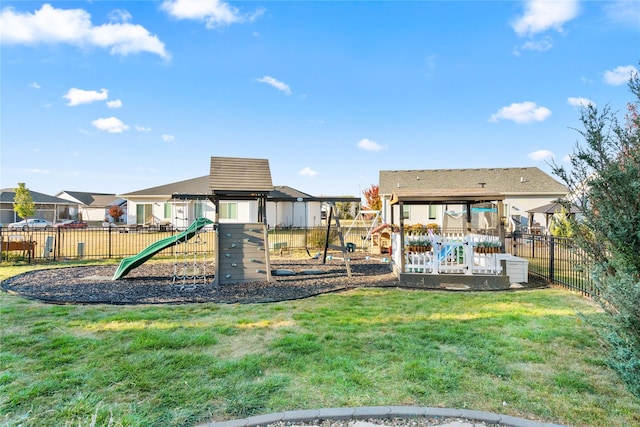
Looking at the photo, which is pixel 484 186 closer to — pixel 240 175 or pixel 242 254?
pixel 240 175

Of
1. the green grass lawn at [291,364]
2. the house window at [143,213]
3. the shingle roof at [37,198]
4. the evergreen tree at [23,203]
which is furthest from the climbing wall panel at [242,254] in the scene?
the shingle roof at [37,198]

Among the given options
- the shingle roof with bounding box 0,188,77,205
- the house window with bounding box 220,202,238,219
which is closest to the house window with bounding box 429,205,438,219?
the house window with bounding box 220,202,238,219

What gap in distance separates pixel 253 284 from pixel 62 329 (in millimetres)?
4123

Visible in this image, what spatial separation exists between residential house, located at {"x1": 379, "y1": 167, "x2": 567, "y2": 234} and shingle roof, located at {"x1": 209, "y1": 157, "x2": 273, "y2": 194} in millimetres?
17432

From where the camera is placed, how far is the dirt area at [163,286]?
6590mm

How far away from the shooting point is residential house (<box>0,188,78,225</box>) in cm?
3770

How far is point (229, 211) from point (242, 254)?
62.1 ft

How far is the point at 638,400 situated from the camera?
105 inches

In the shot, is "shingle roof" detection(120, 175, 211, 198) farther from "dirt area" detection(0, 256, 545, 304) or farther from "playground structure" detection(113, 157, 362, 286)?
"playground structure" detection(113, 157, 362, 286)

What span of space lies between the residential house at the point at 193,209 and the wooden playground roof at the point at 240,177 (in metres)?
14.0

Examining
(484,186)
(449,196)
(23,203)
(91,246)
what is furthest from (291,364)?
(23,203)

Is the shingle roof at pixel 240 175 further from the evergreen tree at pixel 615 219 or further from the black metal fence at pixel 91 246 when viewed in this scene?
the evergreen tree at pixel 615 219

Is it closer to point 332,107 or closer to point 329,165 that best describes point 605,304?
point 332,107

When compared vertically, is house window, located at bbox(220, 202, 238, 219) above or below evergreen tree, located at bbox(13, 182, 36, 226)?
below
